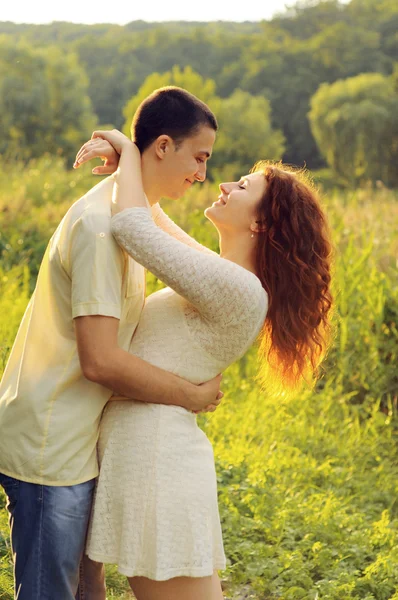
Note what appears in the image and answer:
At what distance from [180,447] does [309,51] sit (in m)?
72.7

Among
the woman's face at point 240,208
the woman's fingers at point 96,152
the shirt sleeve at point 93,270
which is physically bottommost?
the shirt sleeve at point 93,270

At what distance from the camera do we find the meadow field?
3.87 m

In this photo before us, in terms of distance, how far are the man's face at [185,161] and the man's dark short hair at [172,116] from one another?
2cm

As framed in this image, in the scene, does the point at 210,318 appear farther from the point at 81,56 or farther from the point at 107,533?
the point at 81,56

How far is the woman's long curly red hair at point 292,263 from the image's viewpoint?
2.47 m

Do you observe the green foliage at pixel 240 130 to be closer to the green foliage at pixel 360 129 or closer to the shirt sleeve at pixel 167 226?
the green foliage at pixel 360 129

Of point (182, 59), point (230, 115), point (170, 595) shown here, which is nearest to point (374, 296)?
point (170, 595)

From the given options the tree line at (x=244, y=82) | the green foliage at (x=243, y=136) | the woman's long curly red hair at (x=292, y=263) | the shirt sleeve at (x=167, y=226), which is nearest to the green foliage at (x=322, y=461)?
the shirt sleeve at (x=167, y=226)

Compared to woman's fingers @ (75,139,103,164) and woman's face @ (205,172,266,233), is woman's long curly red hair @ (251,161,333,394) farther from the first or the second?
woman's fingers @ (75,139,103,164)

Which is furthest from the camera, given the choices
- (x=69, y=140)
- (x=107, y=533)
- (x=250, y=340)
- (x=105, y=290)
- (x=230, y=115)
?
(x=230, y=115)

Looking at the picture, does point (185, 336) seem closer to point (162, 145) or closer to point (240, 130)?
point (162, 145)

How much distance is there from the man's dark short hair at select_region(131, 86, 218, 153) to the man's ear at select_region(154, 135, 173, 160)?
0.05 ft

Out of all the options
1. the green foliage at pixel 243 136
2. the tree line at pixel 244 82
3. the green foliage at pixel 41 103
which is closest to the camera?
the green foliage at pixel 41 103

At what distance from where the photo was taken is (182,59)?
230 ft
